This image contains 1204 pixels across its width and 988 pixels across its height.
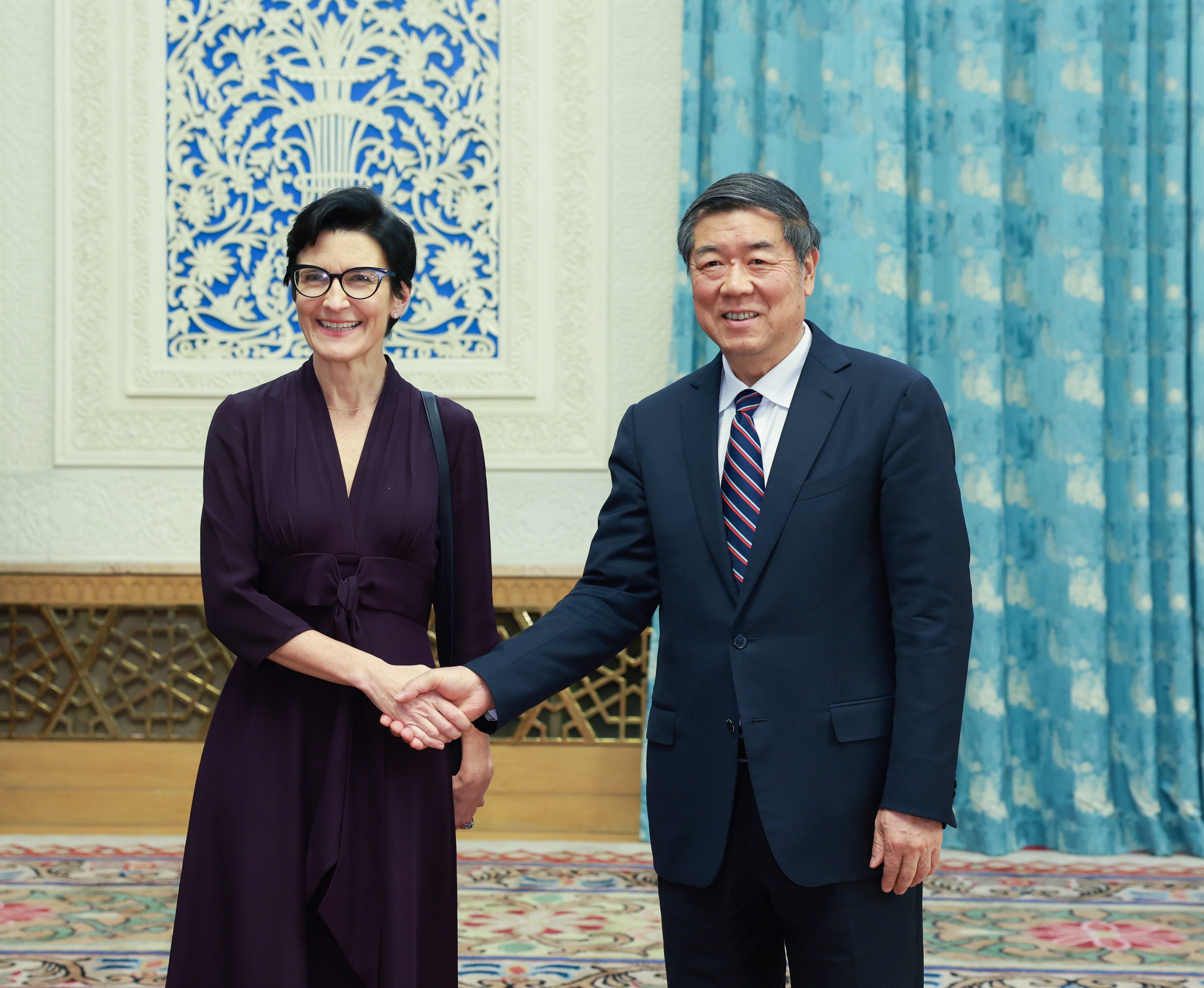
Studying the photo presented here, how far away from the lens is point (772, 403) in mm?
1415

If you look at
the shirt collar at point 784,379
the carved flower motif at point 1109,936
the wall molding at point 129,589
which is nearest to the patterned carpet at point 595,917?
the carved flower motif at point 1109,936

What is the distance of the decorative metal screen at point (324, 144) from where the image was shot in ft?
10.8

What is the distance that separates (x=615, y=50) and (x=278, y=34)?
1.02 metres

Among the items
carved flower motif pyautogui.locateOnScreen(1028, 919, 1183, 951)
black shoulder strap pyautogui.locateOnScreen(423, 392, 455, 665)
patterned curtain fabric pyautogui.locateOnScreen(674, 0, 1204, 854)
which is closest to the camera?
black shoulder strap pyautogui.locateOnScreen(423, 392, 455, 665)

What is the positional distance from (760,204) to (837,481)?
1.18 ft

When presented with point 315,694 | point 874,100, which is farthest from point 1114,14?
point 315,694

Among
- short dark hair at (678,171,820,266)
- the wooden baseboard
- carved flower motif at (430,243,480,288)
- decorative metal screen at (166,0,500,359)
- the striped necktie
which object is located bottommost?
the wooden baseboard

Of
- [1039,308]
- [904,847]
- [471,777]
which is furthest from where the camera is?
[1039,308]

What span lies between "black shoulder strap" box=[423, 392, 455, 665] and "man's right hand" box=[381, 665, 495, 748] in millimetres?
67

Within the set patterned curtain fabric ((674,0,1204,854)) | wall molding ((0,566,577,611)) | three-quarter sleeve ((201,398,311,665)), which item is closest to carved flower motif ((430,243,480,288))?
patterned curtain fabric ((674,0,1204,854))

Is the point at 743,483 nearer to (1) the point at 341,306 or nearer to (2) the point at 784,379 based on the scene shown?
(2) the point at 784,379

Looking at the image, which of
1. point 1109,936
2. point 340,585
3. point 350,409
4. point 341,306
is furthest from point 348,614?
point 1109,936

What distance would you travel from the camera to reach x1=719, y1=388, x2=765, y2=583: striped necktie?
53.7 inches

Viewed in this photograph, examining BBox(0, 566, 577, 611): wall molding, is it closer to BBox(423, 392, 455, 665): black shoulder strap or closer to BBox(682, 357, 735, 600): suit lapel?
BBox(423, 392, 455, 665): black shoulder strap
